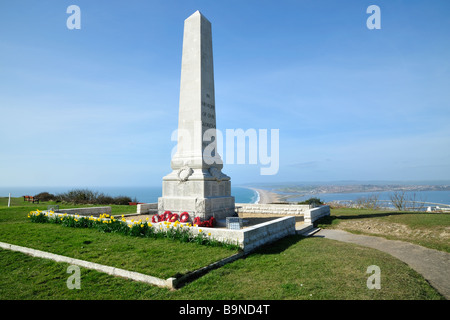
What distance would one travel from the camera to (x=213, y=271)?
5914mm

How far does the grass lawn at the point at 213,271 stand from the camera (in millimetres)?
4934

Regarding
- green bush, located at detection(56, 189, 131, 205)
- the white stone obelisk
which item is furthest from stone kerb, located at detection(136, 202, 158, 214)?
green bush, located at detection(56, 189, 131, 205)

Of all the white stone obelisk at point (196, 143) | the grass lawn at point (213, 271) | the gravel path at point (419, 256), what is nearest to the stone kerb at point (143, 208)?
the white stone obelisk at point (196, 143)

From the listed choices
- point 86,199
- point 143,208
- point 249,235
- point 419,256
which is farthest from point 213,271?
point 86,199

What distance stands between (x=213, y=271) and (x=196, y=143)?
7105 millimetres

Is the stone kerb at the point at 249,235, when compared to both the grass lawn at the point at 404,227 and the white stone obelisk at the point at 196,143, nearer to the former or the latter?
the white stone obelisk at the point at 196,143

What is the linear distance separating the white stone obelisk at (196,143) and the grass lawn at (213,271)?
3.62 metres

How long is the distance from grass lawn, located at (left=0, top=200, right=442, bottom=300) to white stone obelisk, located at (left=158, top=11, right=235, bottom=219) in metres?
3.62

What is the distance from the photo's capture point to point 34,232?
9.61 m

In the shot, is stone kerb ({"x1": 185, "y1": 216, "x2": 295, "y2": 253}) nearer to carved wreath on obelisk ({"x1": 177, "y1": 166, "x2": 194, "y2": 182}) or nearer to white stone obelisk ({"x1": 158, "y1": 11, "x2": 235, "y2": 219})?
white stone obelisk ({"x1": 158, "y1": 11, "x2": 235, "y2": 219})

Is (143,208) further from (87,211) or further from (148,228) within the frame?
(148,228)
